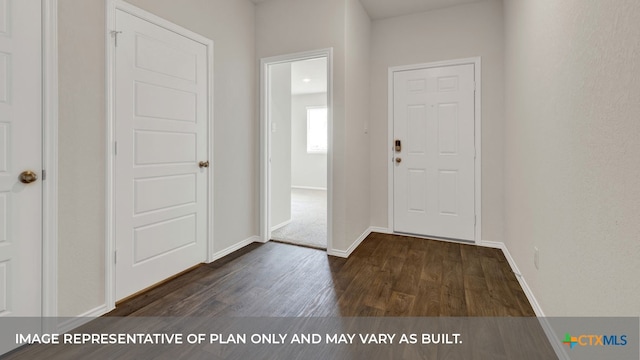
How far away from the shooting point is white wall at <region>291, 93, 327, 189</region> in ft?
27.1

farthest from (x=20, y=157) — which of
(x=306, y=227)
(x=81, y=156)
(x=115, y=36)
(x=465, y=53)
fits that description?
(x=465, y=53)

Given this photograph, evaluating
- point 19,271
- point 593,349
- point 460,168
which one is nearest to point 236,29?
point 19,271

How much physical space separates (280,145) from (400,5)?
2.25m

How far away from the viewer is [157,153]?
91.0 inches

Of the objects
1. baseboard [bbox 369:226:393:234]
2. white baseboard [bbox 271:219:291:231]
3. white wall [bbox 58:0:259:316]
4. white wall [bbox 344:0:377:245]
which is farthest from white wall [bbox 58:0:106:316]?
baseboard [bbox 369:226:393:234]

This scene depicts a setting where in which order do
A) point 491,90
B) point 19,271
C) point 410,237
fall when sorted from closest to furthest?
1. point 19,271
2. point 491,90
3. point 410,237

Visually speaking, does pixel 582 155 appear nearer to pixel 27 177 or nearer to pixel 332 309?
pixel 332 309

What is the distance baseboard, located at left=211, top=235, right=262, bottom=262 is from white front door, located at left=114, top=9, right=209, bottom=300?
6.1 inches

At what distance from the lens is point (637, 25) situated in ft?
3.05

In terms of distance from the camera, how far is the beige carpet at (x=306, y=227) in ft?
11.5

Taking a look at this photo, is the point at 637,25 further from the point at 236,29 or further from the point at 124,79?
the point at 236,29

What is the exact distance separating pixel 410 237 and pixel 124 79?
3.32 m

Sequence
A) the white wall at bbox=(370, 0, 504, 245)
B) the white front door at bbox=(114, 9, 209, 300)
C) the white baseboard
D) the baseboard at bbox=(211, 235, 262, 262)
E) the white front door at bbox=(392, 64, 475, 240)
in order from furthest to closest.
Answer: the white baseboard < the white front door at bbox=(392, 64, 475, 240) < the white wall at bbox=(370, 0, 504, 245) < the baseboard at bbox=(211, 235, 262, 262) < the white front door at bbox=(114, 9, 209, 300)

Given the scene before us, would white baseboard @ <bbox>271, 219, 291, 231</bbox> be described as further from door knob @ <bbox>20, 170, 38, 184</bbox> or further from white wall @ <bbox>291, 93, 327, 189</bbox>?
white wall @ <bbox>291, 93, 327, 189</bbox>
